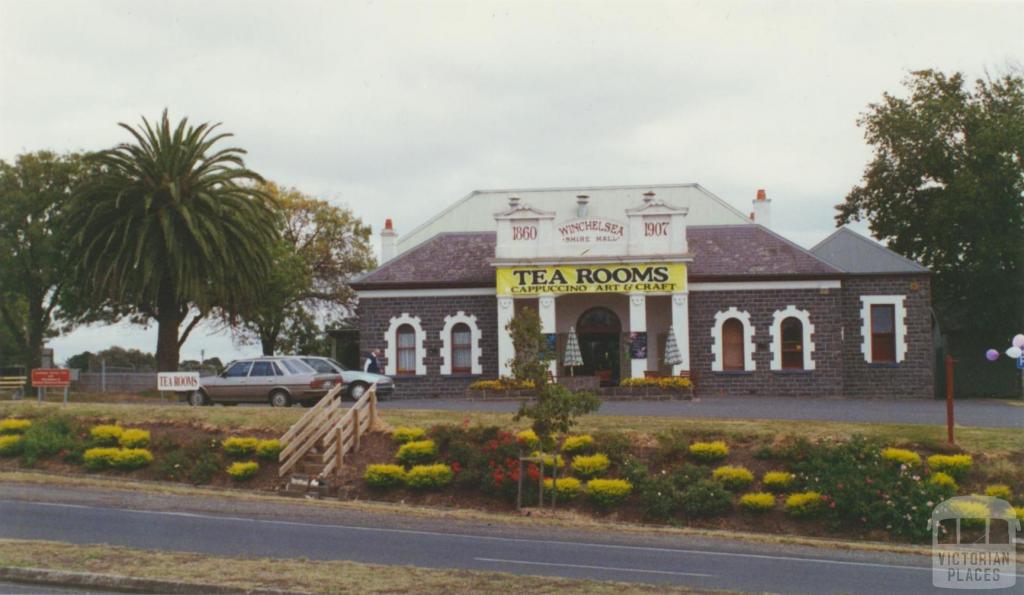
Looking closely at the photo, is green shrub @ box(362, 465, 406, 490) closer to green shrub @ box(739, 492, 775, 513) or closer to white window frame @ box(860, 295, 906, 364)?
green shrub @ box(739, 492, 775, 513)

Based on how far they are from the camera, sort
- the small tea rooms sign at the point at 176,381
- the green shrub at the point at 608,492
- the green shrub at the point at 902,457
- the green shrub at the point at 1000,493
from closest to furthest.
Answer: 1. the green shrub at the point at 1000,493
2. the green shrub at the point at 902,457
3. the green shrub at the point at 608,492
4. the small tea rooms sign at the point at 176,381

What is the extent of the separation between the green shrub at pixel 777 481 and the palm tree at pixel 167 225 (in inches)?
910

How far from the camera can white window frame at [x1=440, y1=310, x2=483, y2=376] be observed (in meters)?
41.1

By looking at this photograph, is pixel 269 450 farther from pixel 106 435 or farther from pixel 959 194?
pixel 959 194

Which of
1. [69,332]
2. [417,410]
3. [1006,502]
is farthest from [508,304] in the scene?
[69,332]

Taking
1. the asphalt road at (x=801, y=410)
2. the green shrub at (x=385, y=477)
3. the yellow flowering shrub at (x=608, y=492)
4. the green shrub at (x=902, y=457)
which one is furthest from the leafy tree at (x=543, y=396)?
the asphalt road at (x=801, y=410)

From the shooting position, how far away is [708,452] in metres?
23.1

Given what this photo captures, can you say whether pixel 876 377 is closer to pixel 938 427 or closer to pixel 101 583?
pixel 938 427

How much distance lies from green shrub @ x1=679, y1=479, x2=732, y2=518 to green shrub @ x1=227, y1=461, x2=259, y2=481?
936 cm

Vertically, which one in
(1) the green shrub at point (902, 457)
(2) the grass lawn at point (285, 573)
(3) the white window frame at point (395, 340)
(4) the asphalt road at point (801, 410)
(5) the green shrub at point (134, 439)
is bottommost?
(2) the grass lawn at point (285, 573)

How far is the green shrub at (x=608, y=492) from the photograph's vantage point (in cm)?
2194

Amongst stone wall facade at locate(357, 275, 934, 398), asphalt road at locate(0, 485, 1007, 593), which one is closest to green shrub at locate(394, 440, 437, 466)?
asphalt road at locate(0, 485, 1007, 593)

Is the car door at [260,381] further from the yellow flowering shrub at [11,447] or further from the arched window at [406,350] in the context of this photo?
the arched window at [406,350]

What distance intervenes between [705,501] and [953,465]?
15.4ft
